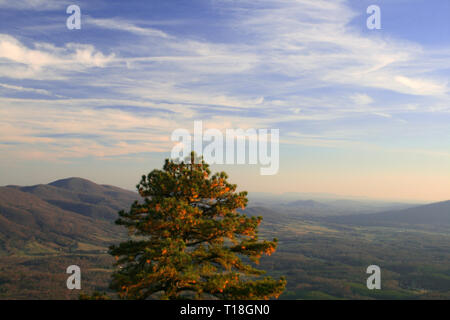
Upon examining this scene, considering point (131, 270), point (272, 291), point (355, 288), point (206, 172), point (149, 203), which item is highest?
point (206, 172)

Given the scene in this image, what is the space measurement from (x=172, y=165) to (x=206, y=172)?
2248 mm

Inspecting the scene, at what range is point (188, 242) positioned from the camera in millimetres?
21516

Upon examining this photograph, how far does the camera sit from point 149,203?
66.1ft

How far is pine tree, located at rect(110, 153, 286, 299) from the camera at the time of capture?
1869 centimetres

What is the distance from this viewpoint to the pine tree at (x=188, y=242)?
18688 millimetres

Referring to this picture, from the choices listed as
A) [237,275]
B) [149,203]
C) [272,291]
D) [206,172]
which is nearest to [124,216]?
[149,203]
